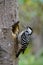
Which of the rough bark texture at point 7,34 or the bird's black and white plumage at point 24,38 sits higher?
the rough bark texture at point 7,34

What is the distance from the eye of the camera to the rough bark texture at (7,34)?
2332 mm

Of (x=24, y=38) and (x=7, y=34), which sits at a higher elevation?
(x=7, y=34)

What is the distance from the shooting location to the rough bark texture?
2.33m

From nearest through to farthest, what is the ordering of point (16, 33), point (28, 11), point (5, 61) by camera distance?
1. point (5, 61)
2. point (16, 33)
3. point (28, 11)

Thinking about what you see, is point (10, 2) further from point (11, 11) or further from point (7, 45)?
point (7, 45)

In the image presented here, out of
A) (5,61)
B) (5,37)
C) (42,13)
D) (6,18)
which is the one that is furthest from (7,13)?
(42,13)

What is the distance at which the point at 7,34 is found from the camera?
2.44 metres

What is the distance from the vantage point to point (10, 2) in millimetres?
2453

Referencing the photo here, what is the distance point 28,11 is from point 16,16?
5.39 ft

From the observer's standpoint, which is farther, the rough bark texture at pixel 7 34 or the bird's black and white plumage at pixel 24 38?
the bird's black and white plumage at pixel 24 38

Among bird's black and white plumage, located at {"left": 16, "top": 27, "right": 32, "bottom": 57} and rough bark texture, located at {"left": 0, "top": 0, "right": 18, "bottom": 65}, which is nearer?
rough bark texture, located at {"left": 0, "top": 0, "right": 18, "bottom": 65}

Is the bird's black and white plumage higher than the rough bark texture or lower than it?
lower

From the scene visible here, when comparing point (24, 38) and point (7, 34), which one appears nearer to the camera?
point (7, 34)

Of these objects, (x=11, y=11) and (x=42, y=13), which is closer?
(x=11, y=11)
